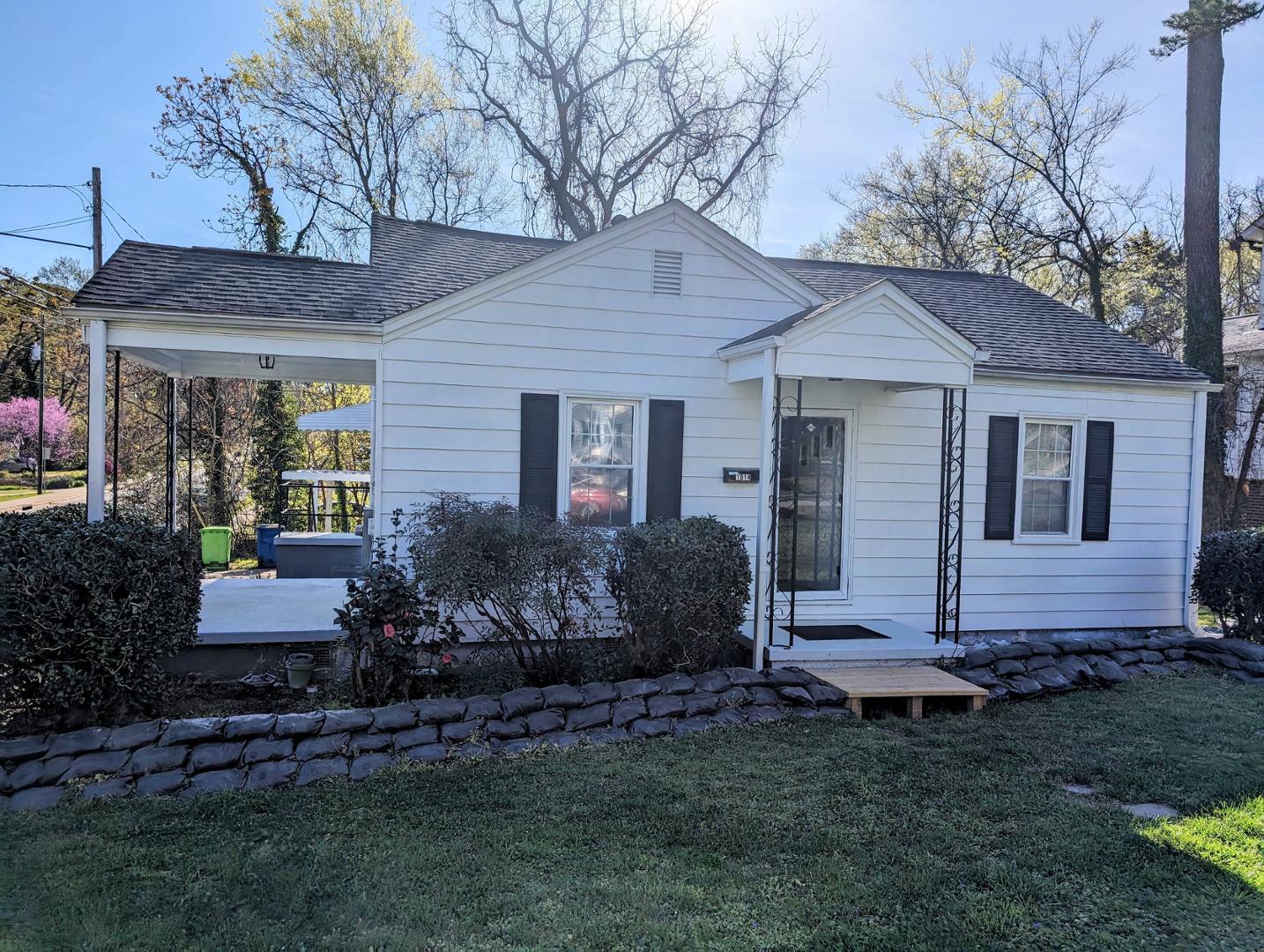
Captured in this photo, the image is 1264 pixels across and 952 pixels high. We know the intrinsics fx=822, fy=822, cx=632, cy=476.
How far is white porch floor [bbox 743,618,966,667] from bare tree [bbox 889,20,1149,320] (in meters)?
13.2

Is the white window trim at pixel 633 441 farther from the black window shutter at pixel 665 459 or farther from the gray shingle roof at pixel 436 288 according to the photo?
the gray shingle roof at pixel 436 288

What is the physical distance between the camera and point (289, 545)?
10.1 metres

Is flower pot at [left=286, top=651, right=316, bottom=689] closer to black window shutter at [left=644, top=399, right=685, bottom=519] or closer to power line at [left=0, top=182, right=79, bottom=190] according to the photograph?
black window shutter at [left=644, top=399, right=685, bottom=519]

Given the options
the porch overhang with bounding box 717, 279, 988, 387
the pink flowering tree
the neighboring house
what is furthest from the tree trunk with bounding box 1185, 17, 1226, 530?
the pink flowering tree

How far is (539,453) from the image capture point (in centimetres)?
709

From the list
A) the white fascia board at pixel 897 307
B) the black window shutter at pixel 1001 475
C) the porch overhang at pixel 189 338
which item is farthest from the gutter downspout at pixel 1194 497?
the porch overhang at pixel 189 338

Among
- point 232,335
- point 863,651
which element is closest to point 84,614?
point 232,335

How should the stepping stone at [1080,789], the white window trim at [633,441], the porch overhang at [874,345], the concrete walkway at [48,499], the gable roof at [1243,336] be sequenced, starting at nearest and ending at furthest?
the stepping stone at [1080,789] → the porch overhang at [874,345] → the white window trim at [633,441] → the gable roof at [1243,336] → the concrete walkway at [48,499]

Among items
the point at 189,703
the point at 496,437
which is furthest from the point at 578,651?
the point at 189,703

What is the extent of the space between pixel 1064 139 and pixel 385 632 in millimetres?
18076

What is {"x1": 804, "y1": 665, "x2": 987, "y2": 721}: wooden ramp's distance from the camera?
5898 millimetres

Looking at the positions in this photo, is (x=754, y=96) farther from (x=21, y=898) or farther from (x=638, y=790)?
(x=21, y=898)

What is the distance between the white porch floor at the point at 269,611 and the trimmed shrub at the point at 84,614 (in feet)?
4.13

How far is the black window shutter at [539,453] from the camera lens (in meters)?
7.05
